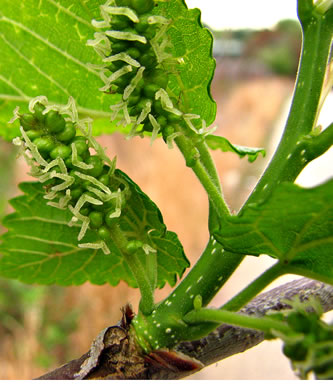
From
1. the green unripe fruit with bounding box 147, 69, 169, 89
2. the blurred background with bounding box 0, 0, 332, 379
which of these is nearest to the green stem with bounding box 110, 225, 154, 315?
the green unripe fruit with bounding box 147, 69, 169, 89

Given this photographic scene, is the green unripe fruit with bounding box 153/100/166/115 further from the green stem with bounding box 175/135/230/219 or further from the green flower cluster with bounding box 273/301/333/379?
the green flower cluster with bounding box 273/301/333/379

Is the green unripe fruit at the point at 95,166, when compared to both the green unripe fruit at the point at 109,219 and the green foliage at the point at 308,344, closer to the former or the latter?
the green unripe fruit at the point at 109,219

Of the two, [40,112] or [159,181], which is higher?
[159,181]

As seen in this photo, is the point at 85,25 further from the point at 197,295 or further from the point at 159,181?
the point at 159,181

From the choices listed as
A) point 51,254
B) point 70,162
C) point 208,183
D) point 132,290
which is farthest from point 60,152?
point 132,290

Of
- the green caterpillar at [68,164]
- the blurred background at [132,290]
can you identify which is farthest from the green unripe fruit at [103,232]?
the blurred background at [132,290]

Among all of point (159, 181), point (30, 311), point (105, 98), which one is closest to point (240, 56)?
point (159, 181)
